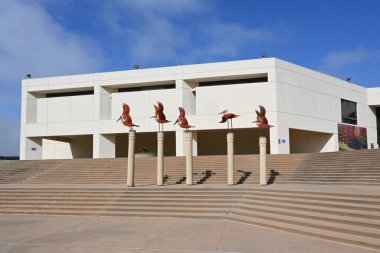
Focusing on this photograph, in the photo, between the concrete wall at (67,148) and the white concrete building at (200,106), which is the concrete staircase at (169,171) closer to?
the white concrete building at (200,106)

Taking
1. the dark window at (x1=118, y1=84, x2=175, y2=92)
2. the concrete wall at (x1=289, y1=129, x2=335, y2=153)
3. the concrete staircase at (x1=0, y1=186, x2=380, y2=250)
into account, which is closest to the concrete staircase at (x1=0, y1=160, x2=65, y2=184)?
the concrete staircase at (x1=0, y1=186, x2=380, y2=250)

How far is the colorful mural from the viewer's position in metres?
41.0

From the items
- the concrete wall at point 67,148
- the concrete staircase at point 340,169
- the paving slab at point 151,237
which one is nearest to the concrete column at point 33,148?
the concrete wall at point 67,148

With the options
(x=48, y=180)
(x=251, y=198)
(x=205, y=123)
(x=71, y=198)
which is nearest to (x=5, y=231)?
(x=71, y=198)

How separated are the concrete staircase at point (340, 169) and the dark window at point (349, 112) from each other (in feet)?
62.3

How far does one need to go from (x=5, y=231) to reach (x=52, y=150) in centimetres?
3461

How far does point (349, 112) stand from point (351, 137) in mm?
2834

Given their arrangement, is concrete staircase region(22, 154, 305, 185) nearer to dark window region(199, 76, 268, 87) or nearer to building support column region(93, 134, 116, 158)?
building support column region(93, 134, 116, 158)

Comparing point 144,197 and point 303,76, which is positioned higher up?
point 303,76

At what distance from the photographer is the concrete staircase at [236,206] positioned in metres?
10.8

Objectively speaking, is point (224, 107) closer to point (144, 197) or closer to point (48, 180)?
point (48, 180)

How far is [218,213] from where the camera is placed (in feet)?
48.0

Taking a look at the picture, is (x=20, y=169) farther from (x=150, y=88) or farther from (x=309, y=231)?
(x=309, y=231)

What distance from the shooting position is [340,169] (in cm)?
2145
